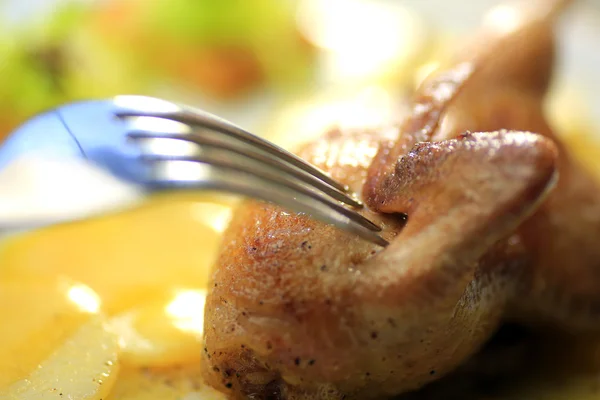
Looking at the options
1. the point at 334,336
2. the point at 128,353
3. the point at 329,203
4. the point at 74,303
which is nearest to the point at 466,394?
the point at 334,336

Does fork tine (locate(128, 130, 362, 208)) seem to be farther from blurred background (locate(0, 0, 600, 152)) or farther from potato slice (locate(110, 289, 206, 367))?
blurred background (locate(0, 0, 600, 152))

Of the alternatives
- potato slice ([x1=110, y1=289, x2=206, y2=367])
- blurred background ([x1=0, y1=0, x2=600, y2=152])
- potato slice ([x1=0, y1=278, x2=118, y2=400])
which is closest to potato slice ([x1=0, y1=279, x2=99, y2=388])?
potato slice ([x1=0, y1=278, x2=118, y2=400])

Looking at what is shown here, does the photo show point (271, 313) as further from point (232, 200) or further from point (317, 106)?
point (317, 106)

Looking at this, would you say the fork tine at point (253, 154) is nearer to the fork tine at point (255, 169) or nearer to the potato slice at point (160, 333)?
the fork tine at point (255, 169)

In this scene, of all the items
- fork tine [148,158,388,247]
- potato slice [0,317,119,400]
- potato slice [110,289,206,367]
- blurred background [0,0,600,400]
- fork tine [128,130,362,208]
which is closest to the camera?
fork tine [148,158,388,247]

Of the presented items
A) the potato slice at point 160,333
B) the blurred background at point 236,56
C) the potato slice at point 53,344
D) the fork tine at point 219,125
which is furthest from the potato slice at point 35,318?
the blurred background at point 236,56

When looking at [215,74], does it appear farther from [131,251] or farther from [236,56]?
[131,251]
